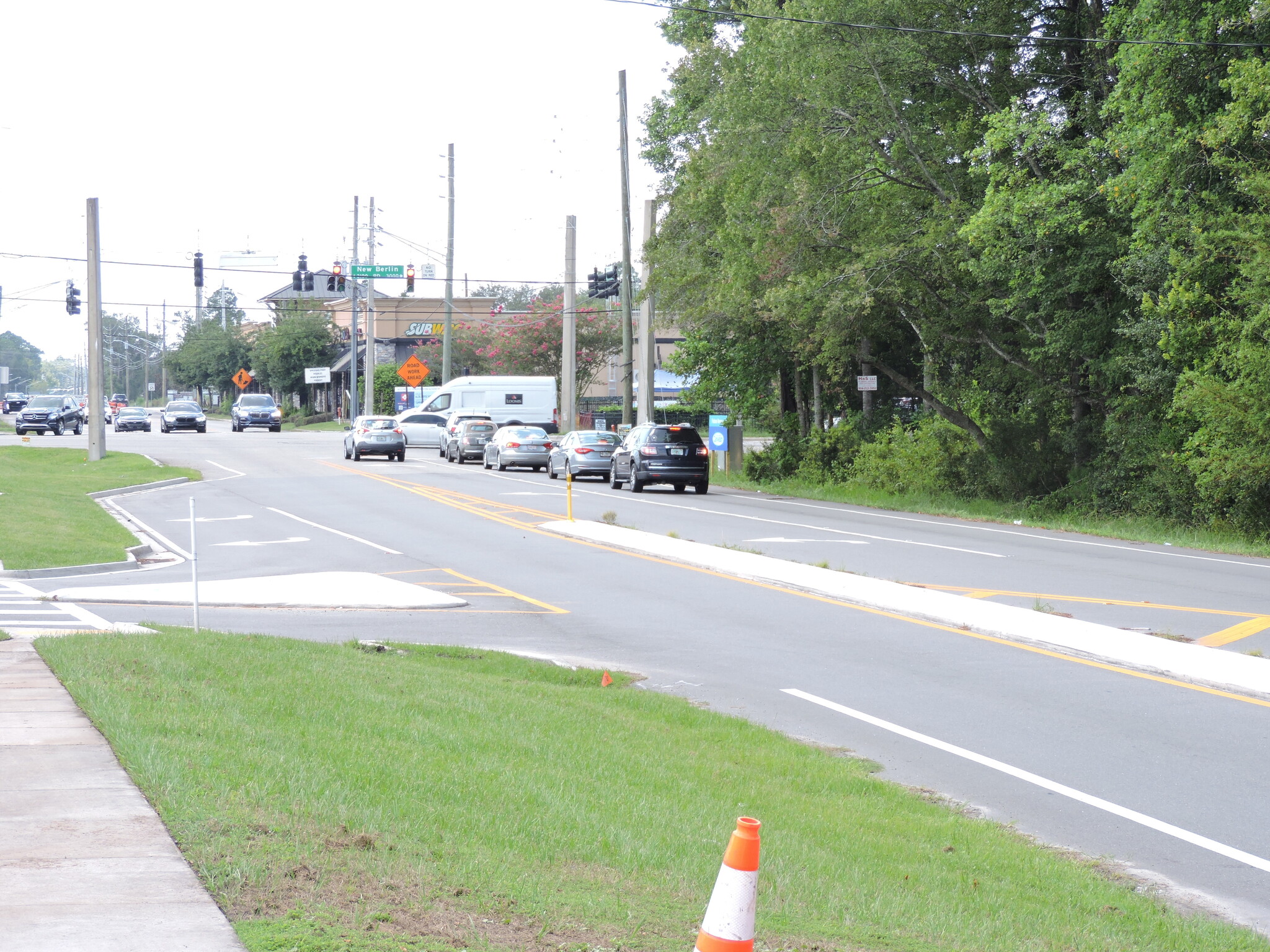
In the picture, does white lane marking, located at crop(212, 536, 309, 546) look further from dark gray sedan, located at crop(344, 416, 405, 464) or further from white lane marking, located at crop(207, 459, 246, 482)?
dark gray sedan, located at crop(344, 416, 405, 464)

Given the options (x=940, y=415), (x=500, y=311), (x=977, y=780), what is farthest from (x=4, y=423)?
(x=977, y=780)

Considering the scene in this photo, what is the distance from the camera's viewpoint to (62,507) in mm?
26719

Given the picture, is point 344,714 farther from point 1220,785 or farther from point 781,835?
point 1220,785

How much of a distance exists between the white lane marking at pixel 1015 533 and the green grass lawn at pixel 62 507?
15071 mm

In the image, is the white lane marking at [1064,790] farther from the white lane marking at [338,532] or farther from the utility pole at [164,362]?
the utility pole at [164,362]

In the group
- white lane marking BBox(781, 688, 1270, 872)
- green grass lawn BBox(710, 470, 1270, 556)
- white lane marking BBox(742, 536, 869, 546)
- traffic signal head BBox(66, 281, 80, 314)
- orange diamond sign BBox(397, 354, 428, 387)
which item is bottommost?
white lane marking BBox(781, 688, 1270, 872)

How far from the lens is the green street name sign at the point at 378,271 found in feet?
185

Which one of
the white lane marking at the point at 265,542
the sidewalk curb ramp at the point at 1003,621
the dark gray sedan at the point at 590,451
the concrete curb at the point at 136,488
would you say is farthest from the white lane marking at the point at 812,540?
the concrete curb at the point at 136,488

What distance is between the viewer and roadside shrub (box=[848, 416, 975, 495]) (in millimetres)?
32219

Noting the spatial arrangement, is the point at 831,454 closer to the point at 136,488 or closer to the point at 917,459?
the point at 917,459

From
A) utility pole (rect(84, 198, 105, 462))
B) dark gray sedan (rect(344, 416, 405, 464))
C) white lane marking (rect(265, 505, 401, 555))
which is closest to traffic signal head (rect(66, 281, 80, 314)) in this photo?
utility pole (rect(84, 198, 105, 462))

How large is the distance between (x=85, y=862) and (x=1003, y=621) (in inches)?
397

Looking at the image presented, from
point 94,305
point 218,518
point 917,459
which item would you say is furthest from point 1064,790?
point 94,305

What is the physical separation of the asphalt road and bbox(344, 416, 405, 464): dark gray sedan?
16544 mm
